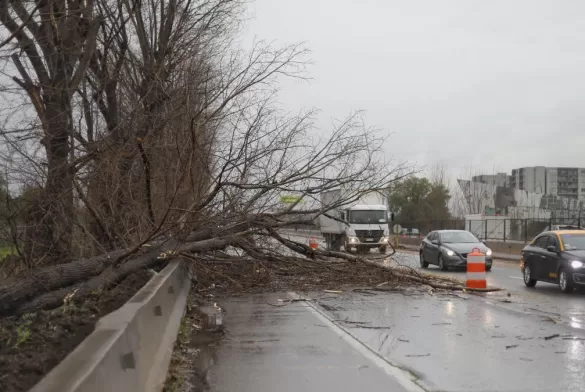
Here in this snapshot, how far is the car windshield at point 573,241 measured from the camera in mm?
14477

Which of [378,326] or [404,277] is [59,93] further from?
[404,277]

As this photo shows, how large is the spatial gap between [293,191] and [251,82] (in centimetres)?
274


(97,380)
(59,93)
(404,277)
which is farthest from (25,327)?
(404,277)

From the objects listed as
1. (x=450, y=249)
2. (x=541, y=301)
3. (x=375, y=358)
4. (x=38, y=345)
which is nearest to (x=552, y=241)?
(x=541, y=301)

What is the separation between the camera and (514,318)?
33.2 feet

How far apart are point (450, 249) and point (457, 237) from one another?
1.50 m

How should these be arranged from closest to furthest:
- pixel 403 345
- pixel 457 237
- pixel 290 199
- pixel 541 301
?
pixel 403 345 → pixel 541 301 → pixel 290 199 → pixel 457 237

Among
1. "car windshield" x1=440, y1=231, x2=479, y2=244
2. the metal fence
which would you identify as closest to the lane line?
"car windshield" x1=440, y1=231, x2=479, y2=244

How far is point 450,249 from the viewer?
2089cm

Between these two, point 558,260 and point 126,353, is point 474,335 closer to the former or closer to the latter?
point 126,353

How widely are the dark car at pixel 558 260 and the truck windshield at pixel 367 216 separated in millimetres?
13780

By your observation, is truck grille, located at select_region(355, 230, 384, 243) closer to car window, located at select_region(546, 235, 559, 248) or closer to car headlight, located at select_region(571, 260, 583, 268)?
car window, located at select_region(546, 235, 559, 248)

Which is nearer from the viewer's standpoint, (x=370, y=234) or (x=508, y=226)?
(x=370, y=234)

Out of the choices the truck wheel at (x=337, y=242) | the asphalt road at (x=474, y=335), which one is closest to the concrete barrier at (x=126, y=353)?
the asphalt road at (x=474, y=335)
